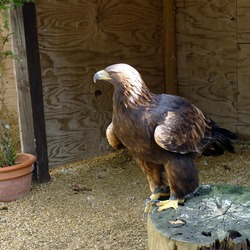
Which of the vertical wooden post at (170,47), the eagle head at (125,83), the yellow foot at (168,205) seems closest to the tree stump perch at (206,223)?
the yellow foot at (168,205)

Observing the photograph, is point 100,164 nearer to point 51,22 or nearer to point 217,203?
point 51,22

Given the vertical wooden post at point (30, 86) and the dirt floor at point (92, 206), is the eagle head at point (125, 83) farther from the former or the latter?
the vertical wooden post at point (30, 86)

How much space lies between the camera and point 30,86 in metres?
4.18

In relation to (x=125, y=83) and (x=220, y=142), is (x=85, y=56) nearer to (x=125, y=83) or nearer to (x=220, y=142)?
(x=220, y=142)

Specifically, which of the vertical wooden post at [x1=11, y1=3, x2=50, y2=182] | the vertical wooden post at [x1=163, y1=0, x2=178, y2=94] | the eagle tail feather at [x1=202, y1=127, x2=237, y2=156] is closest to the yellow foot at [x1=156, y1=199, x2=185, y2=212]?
the eagle tail feather at [x1=202, y1=127, x2=237, y2=156]

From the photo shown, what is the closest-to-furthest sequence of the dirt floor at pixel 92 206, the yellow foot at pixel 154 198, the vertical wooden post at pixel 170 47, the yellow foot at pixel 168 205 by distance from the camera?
the yellow foot at pixel 168 205
the yellow foot at pixel 154 198
the dirt floor at pixel 92 206
the vertical wooden post at pixel 170 47

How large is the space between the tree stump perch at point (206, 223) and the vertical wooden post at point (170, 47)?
2741 millimetres

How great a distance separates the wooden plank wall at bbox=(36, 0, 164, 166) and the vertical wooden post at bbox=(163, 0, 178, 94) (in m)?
0.07

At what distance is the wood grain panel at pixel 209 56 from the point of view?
4945 millimetres

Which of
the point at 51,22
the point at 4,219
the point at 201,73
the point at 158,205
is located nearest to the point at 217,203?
the point at 158,205

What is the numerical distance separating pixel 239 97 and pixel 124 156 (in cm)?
127

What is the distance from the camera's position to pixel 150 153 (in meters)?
2.38

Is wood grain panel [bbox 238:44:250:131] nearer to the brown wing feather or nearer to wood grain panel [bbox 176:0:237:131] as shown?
wood grain panel [bbox 176:0:237:131]

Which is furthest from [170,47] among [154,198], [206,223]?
[206,223]
